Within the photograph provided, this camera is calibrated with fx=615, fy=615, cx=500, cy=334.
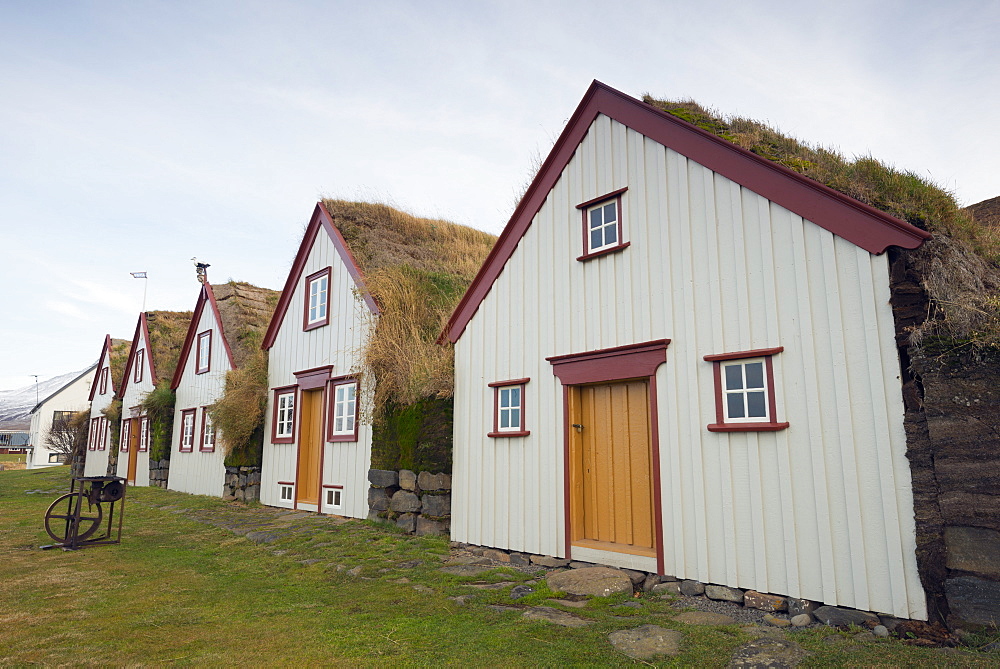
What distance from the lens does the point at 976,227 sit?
6.21m

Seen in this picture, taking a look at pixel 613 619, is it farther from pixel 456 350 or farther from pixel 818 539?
pixel 456 350

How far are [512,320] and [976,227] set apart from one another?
5.41 meters

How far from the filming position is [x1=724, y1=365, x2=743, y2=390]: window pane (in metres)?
6.29

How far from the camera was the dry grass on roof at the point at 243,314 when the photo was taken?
60.3 feet

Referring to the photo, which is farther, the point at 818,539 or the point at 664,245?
the point at 664,245

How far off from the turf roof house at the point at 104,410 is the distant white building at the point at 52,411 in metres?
25.5

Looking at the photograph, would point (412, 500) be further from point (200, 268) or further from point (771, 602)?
point (200, 268)

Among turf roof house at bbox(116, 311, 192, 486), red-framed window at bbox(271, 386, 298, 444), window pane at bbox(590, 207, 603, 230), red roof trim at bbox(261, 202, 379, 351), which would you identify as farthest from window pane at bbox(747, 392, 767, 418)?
turf roof house at bbox(116, 311, 192, 486)

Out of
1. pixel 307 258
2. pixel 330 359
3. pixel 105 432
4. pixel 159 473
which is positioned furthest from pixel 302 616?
pixel 105 432

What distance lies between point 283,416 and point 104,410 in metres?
19.1

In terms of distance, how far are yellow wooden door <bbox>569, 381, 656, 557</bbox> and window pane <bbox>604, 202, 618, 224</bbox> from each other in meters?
2.11

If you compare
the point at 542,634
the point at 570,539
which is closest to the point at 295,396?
the point at 570,539

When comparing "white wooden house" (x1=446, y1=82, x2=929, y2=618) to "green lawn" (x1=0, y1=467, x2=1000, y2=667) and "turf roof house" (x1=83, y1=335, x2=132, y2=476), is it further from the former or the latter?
"turf roof house" (x1=83, y1=335, x2=132, y2=476)

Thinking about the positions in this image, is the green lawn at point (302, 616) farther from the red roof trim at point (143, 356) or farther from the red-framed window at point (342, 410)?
the red roof trim at point (143, 356)
